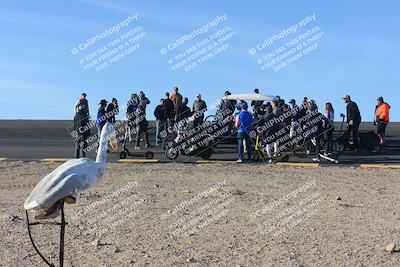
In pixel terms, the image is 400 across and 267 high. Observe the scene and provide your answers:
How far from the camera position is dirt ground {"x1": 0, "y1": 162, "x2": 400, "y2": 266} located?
8203mm

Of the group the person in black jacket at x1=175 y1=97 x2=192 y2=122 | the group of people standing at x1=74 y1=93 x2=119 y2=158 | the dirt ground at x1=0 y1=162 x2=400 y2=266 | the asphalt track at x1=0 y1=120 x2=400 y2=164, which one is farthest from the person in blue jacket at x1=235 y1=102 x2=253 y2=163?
the group of people standing at x1=74 y1=93 x2=119 y2=158

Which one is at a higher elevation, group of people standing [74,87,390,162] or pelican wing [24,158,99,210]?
group of people standing [74,87,390,162]

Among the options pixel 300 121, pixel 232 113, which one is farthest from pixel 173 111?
pixel 300 121

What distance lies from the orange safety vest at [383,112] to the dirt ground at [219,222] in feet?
20.2

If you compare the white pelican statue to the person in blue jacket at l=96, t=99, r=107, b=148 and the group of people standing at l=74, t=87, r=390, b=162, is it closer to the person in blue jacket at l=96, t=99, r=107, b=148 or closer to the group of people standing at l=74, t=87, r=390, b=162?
Answer: the group of people standing at l=74, t=87, r=390, b=162

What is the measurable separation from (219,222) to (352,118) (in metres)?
11.6

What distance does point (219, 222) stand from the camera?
1012 cm

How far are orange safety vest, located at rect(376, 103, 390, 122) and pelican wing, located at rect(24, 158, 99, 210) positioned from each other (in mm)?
19040

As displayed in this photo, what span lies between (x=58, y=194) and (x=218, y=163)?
15497 mm

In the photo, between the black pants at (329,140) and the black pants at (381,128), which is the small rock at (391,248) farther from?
the black pants at (381,128)

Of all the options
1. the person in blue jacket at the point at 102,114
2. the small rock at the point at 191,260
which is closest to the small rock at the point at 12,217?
the small rock at the point at 191,260

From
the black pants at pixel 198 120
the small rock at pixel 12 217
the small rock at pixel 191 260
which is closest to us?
the small rock at pixel 191 260

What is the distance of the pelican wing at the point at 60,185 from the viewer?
3551mm

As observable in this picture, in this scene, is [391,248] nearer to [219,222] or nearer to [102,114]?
[219,222]
